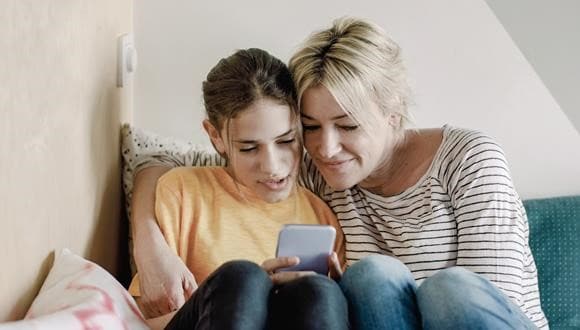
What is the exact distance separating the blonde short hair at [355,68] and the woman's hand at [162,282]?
343 millimetres

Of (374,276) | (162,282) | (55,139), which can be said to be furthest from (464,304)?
(55,139)

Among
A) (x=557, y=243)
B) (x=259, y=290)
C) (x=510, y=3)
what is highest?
(x=510, y=3)

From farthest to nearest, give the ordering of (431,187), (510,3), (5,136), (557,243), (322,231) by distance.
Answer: (510,3)
(557,243)
(431,187)
(322,231)
(5,136)

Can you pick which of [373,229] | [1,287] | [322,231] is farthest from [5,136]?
[373,229]

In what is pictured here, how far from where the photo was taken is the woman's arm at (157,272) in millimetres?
1270

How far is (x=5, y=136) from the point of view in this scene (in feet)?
3.15

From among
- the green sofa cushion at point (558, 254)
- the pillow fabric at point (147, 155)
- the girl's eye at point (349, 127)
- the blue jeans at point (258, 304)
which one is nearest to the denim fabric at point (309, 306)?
the blue jeans at point (258, 304)

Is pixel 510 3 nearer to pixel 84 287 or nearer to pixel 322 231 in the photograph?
pixel 322 231

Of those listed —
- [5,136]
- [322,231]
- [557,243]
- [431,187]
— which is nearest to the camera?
[5,136]

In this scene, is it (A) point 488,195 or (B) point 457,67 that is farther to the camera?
(B) point 457,67

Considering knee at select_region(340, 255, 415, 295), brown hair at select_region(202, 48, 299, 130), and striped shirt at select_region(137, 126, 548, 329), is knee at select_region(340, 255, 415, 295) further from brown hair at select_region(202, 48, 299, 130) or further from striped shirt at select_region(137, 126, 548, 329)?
brown hair at select_region(202, 48, 299, 130)

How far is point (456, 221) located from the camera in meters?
1.34

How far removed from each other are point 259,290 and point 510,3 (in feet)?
3.44

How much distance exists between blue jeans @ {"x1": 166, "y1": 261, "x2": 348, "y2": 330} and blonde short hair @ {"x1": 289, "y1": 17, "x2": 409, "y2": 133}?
354 mm
